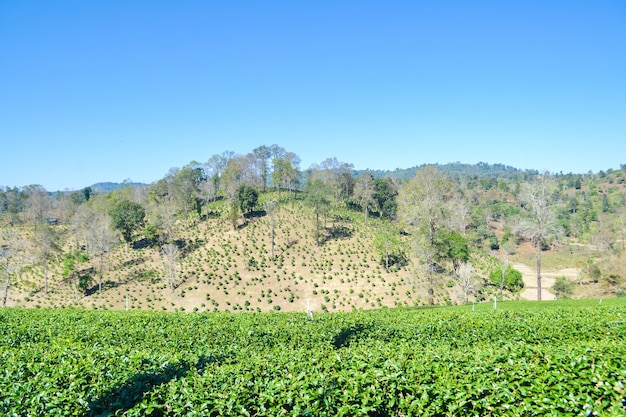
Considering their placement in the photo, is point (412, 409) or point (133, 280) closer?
point (412, 409)

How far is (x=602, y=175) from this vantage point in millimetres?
149375

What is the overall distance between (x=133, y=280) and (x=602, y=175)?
184543mm

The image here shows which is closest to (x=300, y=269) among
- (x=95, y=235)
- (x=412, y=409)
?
(x=95, y=235)

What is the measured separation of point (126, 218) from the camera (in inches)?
2020

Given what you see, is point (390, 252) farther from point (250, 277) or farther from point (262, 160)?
point (262, 160)

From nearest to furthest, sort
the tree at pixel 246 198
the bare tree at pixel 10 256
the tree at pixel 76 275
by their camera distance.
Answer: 1. the bare tree at pixel 10 256
2. the tree at pixel 76 275
3. the tree at pixel 246 198

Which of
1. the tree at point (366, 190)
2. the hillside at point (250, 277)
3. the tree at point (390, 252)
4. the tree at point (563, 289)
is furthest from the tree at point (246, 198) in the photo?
the tree at point (563, 289)

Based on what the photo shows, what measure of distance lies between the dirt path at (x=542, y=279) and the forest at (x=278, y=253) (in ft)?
1.09

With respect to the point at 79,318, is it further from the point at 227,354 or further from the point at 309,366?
the point at 309,366

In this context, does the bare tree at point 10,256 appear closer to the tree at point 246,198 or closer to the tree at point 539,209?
the tree at point 246,198

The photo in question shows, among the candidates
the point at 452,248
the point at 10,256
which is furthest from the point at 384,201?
the point at 10,256

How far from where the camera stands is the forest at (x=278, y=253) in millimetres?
36375

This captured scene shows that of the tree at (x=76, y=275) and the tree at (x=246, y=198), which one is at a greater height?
the tree at (x=246, y=198)

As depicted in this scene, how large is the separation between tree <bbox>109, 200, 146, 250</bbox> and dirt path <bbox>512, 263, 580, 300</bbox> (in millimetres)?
55034
